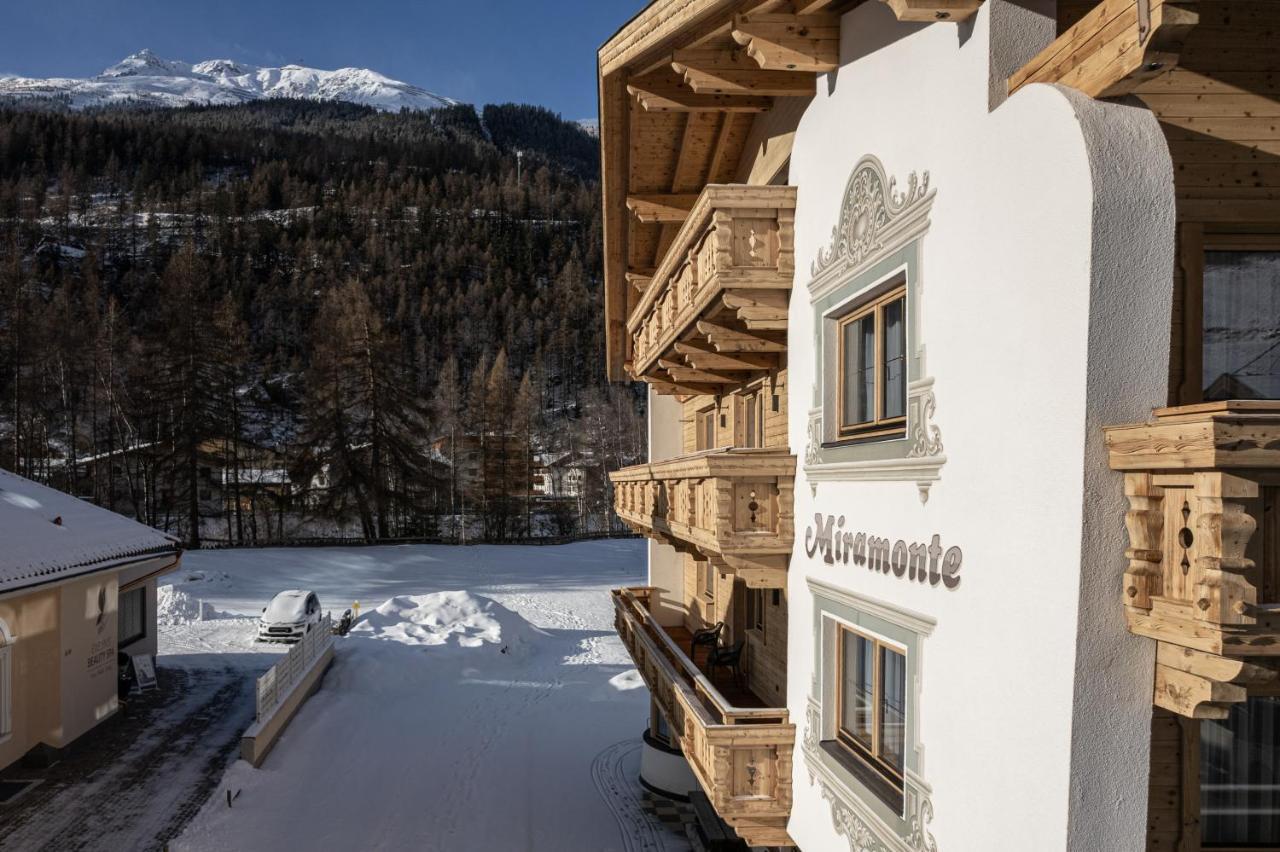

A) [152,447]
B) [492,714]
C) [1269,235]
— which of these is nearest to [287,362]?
[152,447]

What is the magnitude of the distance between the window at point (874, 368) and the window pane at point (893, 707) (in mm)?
1710

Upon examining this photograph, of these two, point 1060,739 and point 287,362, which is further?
point 287,362

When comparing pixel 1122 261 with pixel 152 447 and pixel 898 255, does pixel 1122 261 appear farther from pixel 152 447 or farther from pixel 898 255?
pixel 152 447

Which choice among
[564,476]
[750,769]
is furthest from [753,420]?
[564,476]

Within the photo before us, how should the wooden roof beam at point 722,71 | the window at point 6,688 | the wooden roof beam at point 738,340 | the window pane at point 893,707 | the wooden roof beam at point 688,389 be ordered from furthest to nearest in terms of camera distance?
1. the window at point 6,688
2. the wooden roof beam at point 688,389
3. the wooden roof beam at point 738,340
4. the wooden roof beam at point 722,71
5. the window pane at point 893,707

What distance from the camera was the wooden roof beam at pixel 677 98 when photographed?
35.4ft

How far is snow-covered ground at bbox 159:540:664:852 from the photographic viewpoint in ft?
48.1

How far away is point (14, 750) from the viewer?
15.4 meters

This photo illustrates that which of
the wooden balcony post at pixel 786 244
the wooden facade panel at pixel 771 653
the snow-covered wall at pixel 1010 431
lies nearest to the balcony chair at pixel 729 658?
the wooden facade panel at pixel 771 653

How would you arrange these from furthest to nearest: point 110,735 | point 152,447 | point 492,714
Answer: point 152,447, point 492,714, point 110,735

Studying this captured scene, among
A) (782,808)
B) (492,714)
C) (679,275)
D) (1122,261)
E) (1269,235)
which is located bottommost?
(492,714)

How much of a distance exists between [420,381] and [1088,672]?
97.3 metres

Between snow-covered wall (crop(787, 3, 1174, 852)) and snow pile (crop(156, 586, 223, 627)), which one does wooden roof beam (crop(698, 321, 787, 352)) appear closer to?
snow-covered wall (crop(787, 3, 1174, 852))

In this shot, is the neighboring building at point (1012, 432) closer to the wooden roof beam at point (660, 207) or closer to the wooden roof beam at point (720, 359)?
the wooden roof beam at point (720, 359)
